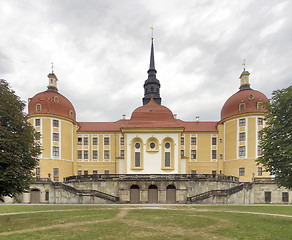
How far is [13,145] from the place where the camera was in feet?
51.3

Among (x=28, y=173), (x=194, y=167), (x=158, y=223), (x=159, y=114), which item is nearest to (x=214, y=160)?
(x=194, y=167)

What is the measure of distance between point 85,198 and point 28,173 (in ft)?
49.7

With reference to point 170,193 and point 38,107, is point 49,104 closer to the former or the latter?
point 38,107

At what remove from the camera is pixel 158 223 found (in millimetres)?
14461

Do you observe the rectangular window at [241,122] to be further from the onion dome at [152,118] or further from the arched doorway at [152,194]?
the arched doorway at [152,194]

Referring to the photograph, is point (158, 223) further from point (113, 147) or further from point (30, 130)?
point (113, 147)

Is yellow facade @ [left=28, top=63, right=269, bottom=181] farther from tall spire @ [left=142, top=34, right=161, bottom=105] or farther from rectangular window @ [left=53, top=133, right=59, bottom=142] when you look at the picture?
tall spire @ [left=142, top=34, right=161, bottom=105]

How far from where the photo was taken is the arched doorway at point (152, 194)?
1226 inches

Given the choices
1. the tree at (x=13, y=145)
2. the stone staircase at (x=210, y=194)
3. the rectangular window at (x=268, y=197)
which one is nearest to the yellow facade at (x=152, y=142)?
the rectangular window at (x=268, y=197)

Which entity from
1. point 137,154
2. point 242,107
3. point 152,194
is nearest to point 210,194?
point 152,194

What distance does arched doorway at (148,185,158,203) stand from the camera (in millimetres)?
31147

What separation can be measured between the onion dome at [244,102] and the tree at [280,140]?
Result: 26039 mm

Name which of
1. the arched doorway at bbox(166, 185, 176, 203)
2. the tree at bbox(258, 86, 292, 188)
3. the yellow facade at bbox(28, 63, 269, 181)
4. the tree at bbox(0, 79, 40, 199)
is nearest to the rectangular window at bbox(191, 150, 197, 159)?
the yellow facade at bbox(28, 63, 269, 181)

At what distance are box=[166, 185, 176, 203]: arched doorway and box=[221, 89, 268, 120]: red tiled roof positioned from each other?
20259mm
